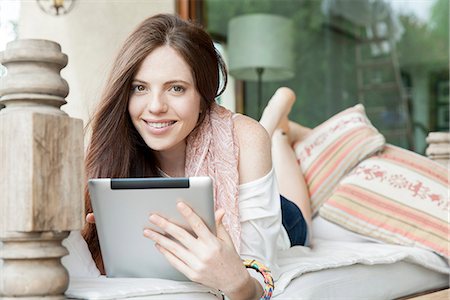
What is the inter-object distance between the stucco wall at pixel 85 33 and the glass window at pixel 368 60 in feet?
2.01

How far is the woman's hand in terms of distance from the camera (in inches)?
51.3

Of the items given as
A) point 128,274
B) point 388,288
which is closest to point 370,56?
point 388,288

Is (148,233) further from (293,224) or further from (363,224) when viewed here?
(363,224)

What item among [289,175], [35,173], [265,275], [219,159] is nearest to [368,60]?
[289,175]

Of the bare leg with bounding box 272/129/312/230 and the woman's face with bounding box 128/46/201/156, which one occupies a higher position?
the woman's face with bounding box 128/46/201/156

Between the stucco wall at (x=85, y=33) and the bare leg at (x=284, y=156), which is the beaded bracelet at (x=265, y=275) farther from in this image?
the stucco wall at (x=85, y=33)

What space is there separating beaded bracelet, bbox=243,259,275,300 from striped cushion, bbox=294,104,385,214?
1.26 metres

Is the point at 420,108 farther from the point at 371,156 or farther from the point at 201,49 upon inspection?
the point at 201,49

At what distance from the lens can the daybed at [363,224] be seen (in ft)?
6.38

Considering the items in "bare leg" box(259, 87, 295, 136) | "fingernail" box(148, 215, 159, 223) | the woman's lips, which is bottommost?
"fingernail" box(148, 215, 159, 223)

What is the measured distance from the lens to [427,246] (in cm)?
245

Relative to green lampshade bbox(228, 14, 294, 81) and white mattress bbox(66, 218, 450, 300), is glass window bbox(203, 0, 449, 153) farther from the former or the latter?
white mattress bbox(66, 218, 450, 300)

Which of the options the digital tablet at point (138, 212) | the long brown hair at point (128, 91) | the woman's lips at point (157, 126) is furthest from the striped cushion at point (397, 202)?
the digital tablet at point (138, 212)

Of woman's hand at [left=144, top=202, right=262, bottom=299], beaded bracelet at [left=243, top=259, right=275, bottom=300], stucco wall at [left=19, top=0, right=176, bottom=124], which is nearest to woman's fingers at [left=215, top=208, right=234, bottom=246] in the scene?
woman's hand at [left=144, top=202, right=262, bottom=299]
